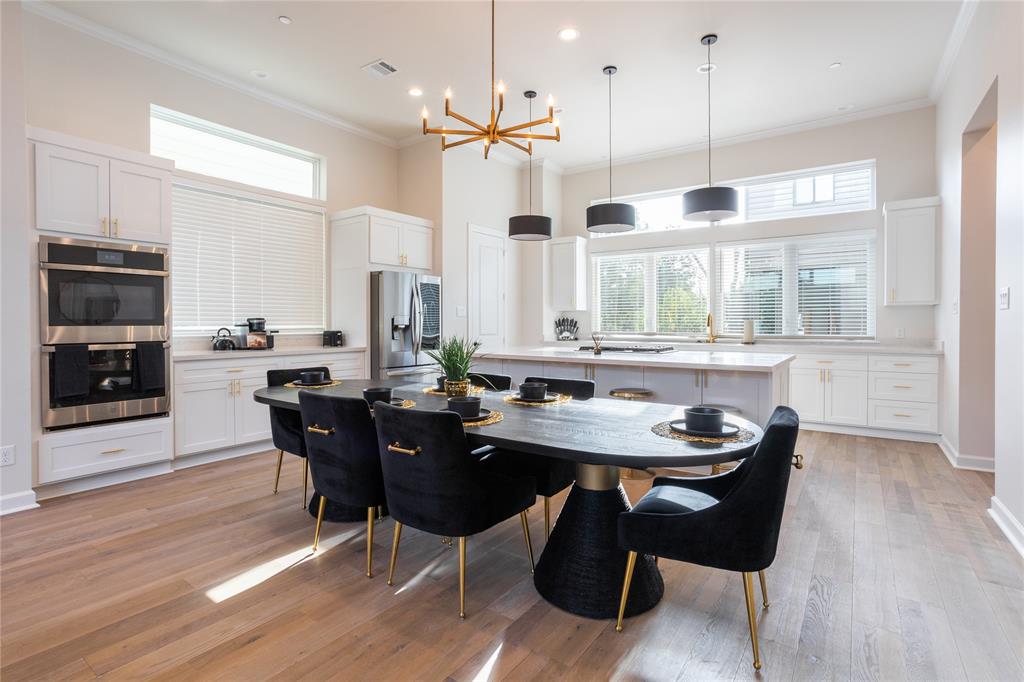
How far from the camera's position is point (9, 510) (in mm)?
3121

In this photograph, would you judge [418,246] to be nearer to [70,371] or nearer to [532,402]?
[70,371]

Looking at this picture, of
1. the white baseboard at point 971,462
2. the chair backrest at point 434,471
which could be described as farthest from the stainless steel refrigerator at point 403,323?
the white baseboard at point 971,462

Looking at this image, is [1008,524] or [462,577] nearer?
[462,577]

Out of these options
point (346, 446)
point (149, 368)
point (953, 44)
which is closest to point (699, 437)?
point (346, 446)

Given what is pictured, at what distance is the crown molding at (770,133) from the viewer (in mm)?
5317

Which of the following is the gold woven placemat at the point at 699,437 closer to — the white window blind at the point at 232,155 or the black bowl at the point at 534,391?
the black bowl at the point at 534,391

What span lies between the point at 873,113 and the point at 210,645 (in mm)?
6981

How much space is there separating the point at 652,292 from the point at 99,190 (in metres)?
5.86

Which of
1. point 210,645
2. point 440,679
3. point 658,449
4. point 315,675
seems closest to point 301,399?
point 210,645

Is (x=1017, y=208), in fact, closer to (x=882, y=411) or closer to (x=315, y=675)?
(x=882, y=411)

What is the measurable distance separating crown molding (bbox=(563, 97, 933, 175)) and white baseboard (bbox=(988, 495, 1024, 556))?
13.7ft

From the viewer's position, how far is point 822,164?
5.78 metres

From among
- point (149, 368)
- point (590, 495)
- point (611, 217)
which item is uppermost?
point (611, 217)

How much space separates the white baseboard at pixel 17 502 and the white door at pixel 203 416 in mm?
871
